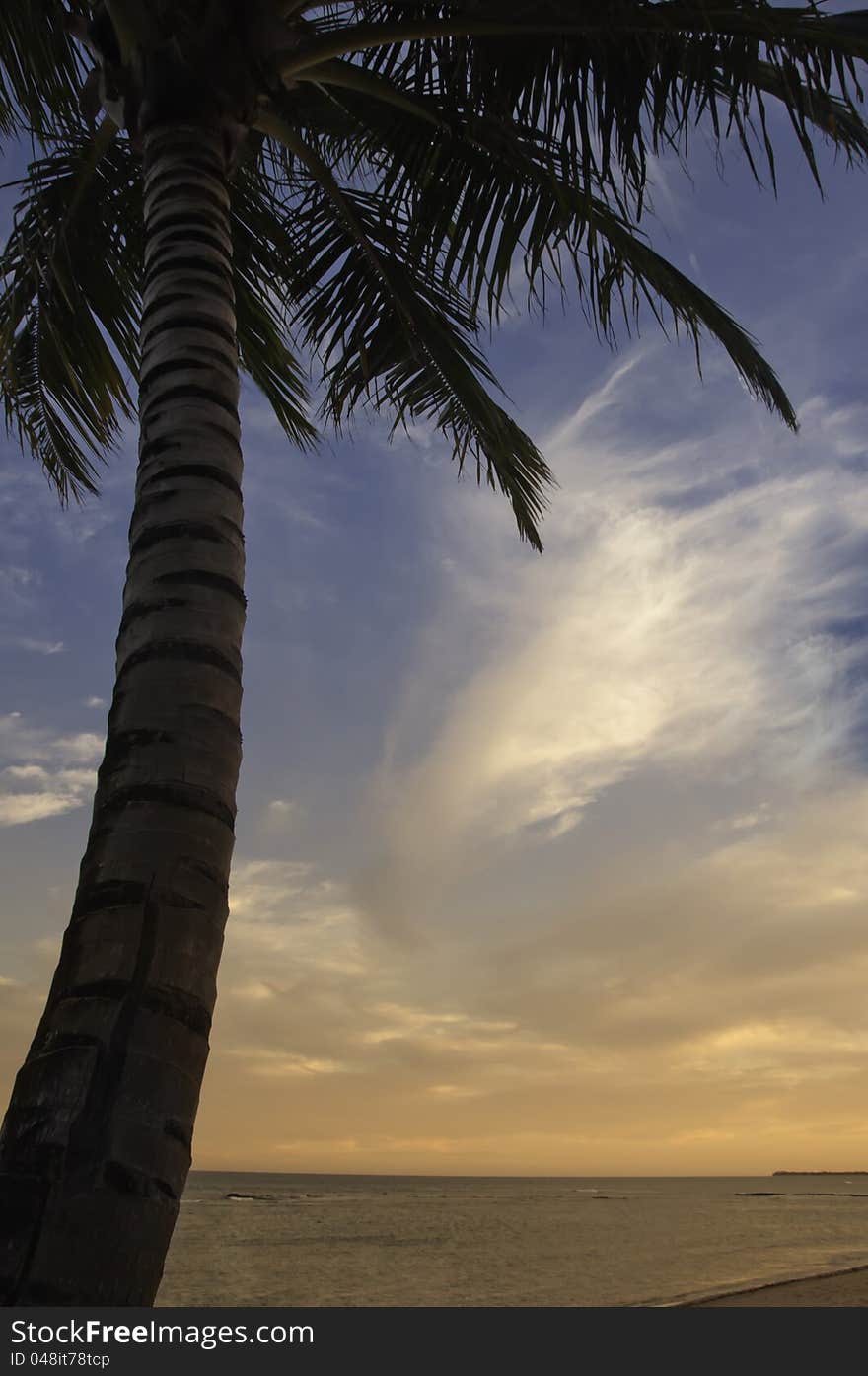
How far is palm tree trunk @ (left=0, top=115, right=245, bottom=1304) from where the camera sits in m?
1.86

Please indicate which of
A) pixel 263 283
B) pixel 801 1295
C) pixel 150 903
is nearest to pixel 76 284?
pixel 263 283

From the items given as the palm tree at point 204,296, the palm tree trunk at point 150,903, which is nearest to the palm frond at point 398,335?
the palm tree at point 204,296

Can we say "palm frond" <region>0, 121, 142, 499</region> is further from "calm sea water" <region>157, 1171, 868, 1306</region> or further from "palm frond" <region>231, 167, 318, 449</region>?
"calm sea water" <region>157, 1171, 868, 1306</region>

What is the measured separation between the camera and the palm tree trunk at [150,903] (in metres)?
1.86

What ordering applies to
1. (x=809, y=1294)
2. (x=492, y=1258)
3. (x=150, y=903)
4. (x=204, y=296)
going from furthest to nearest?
(x=492, y=1258) < (x=809, y=1294) < (x=204, y=296) < (x=150, y=903)

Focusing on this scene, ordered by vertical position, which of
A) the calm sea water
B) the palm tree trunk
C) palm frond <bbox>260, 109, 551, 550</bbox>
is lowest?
the calm sea water

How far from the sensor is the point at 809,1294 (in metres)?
10.2

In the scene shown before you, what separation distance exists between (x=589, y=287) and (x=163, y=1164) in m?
4.65

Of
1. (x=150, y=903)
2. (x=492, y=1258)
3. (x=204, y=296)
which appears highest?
(x=204, y=296)

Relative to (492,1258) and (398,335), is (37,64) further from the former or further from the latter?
(492,1258)

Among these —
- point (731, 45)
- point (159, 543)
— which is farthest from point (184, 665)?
point (731, 45)

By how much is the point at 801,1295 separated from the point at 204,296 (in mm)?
11212

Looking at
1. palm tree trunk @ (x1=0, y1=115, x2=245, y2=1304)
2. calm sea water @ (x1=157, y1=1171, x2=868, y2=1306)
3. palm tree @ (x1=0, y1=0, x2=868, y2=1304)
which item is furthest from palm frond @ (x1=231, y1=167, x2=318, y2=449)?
calm sea water @ (x1=157, y1=1171, x2=868, y2=1306)

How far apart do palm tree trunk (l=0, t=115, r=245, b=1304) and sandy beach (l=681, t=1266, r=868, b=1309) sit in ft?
28.8
